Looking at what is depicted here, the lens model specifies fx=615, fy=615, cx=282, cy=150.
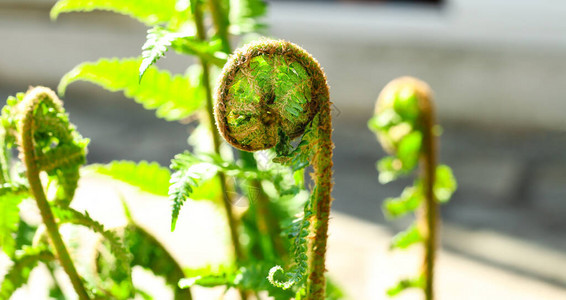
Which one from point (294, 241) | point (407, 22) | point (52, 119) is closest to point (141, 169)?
point (52, 119)

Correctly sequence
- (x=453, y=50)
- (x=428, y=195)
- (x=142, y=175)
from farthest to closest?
(x=453, y=50) → (x=428, y=195) → (x=142, y=175)

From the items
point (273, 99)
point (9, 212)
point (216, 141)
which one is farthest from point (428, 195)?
point (9, 212)

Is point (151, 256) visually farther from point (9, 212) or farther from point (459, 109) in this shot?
point (459, 109)

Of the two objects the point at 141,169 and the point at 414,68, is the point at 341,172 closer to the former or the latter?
the point at 414,68

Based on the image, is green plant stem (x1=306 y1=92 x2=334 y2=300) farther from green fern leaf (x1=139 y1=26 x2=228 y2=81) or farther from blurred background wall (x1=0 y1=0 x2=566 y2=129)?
blurred background wall (x1=0 y1=0 x2=566 y2=129)

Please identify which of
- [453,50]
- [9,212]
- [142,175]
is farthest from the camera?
[453,50]
